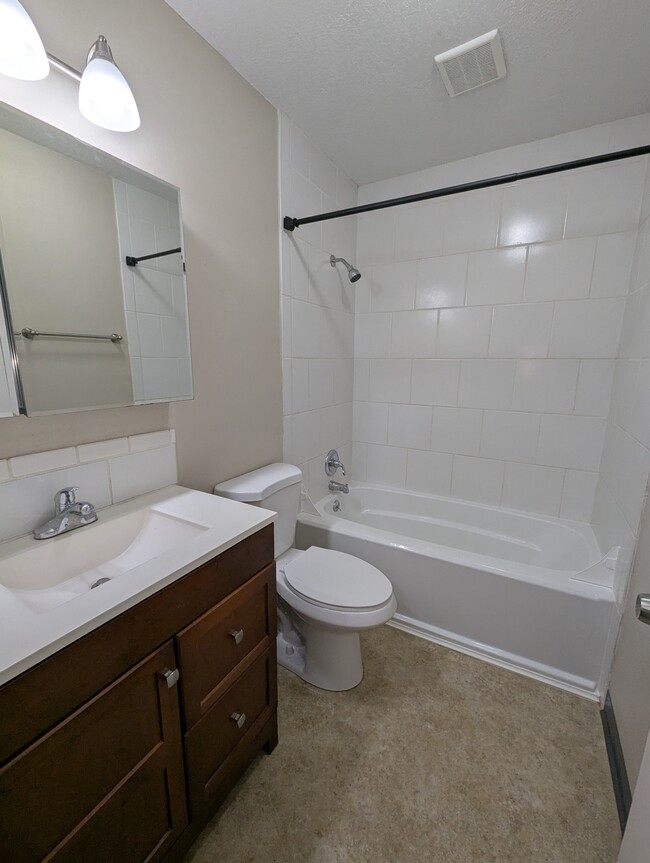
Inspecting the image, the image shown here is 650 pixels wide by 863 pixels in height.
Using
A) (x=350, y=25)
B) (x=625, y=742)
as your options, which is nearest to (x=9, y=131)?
(x=350, y=25)

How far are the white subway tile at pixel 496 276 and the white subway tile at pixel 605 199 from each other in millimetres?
256

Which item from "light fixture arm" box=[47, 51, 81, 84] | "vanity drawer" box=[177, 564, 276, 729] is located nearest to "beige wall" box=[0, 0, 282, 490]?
"light fixture arm" box=[47, 51, 81, 84]

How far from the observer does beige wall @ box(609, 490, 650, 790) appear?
3.37 feet

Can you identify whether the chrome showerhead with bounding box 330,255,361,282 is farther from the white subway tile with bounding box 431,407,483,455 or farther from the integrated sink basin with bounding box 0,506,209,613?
the integrated sink basin with bounding box 0,506,209,613

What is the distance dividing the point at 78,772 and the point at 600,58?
2.53m

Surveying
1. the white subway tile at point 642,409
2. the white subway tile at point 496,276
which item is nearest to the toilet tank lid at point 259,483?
the white subway tile at point 642,409

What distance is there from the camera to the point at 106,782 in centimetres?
70

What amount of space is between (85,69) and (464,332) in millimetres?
1909

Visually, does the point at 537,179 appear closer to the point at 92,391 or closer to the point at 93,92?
the point at 93,92

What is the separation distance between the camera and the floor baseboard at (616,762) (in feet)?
Answer: 3.52

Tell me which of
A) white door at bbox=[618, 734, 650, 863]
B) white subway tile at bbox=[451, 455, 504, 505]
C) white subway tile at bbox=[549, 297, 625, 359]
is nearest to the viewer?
white door at bbox=[618, 734, 650, 863]

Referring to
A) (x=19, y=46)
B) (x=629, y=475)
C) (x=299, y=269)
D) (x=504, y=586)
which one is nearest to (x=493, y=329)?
(x=629, y=475)

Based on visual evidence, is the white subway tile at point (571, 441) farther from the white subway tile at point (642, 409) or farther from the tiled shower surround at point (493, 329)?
the white subway tile at point (642, 409)

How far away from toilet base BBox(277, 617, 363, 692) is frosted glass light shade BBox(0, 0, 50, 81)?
5.77 feet
